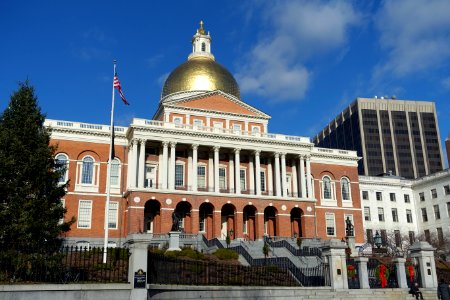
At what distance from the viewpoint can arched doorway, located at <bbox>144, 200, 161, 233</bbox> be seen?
55438 millimetres

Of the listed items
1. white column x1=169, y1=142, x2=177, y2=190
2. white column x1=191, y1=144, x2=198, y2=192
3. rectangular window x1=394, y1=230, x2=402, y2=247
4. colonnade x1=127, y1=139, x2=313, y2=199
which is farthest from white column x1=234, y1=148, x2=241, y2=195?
rectangular window x1=394, y1=230, x2=402, y2=247

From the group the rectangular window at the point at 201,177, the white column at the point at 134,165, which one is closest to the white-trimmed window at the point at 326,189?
the rectangular window at the point at 201,177

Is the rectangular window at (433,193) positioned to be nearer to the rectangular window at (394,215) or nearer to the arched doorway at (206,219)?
the rectangular window at (394,215)

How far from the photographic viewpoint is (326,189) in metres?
66.8

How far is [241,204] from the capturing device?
57438mm

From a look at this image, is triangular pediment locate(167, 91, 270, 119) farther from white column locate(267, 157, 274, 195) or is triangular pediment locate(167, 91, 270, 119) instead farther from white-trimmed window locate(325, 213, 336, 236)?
white-trimmed window locate(325, 213, 336, 236)

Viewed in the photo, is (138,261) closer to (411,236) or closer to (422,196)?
(411,236)

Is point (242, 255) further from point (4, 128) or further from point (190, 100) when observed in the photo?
point (190, 100)

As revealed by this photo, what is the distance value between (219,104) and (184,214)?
644 inches

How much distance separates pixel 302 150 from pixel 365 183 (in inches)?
817

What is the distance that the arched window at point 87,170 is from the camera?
5616 centimetres

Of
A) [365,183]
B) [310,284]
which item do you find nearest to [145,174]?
[310,284]

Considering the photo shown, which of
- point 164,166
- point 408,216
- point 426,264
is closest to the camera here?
point 426,264

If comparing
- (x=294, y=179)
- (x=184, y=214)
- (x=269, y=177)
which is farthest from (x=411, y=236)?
(x=184, y=214)
